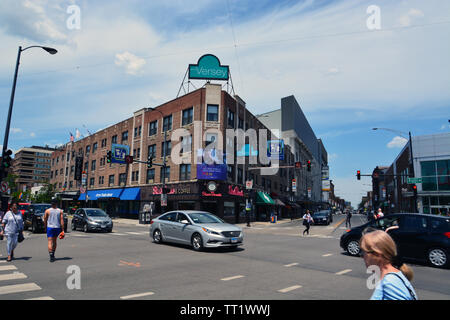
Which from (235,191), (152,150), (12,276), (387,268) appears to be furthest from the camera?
(152,150)

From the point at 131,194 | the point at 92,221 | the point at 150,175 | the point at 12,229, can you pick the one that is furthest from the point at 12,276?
the point at 131,194

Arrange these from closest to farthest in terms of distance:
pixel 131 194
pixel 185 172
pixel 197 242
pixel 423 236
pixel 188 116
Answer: pixel 423 236
pixel 197 242
pixel 185 172
pixel 188 116
pixel 131 194

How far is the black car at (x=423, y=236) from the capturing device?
9641 mm

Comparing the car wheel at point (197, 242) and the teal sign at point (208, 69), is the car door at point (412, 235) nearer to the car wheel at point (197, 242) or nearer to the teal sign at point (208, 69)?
the car wheel at point (197, 242)

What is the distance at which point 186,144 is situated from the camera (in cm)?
3381

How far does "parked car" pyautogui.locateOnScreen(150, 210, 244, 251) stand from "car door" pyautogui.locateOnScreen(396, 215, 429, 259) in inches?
222

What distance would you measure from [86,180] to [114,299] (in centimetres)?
5001

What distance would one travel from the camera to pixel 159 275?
771 cm

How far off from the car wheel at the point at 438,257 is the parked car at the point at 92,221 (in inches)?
673

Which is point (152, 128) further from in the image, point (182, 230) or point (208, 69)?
point (182, 230)

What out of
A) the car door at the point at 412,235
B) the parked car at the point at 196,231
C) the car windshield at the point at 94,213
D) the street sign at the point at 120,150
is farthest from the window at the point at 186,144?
the car door at the point at 412,235

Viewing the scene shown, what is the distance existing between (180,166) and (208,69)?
11356mm
